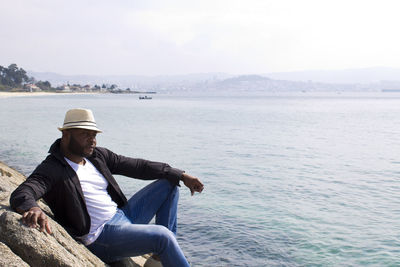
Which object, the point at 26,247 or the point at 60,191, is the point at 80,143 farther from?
the point at 26,247

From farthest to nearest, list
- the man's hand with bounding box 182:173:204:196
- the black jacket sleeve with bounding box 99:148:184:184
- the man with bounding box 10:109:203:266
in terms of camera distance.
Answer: the man's hand with bounding box 182:173:204:196
the black jacket sleeve with bounding box 99:148:184:184
the man with bounding box 10:109:203:266

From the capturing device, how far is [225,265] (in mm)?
7539

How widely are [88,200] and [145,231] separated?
630 mm

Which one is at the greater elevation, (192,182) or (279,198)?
(192,182)

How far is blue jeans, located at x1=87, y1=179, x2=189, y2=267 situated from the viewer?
4059mm

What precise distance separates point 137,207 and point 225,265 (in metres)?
3.31

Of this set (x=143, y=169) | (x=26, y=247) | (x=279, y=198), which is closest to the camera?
(x=26, y=247)

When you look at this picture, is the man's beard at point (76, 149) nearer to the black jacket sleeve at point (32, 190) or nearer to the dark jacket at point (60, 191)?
the dark jacket at point (60, 191)

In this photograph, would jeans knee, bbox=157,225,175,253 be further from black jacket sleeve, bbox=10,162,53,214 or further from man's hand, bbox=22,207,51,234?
black jacket sleeve, bbox=10,162,53,214

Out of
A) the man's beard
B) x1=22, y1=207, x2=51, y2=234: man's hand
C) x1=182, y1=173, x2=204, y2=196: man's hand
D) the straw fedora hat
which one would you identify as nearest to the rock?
x1=22, y1=207, x2=51, y2=234: man's hand

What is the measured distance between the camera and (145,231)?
4.09 m

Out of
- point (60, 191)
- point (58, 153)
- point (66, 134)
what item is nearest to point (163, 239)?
point (60, 191)

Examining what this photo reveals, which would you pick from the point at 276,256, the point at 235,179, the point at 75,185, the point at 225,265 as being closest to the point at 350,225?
the point at 276,256

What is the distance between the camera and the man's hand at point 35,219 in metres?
3.51
